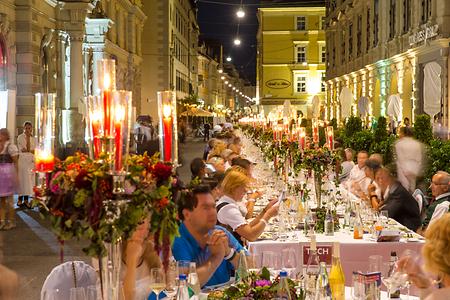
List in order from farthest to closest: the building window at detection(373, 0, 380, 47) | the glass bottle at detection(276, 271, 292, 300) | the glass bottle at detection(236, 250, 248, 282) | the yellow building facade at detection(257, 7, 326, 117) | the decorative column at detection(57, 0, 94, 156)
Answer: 1. the yellow building facade at detection(257, 7, 326, 117)
2. the building window at detection(373, 0, 380, 47)
3. the decorative column at detection(57, 0, 94, 156)
4. the glass bottle at detection(236, 250, 248, 282)
5. the glass bottle at detection(276, 271, 292, 300)

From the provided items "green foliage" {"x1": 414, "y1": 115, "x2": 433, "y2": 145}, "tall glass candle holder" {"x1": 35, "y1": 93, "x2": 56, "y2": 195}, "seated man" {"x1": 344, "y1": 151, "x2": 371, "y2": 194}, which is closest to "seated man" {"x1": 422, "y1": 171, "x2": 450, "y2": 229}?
"seated man" {"x1": 344, "y1": 151, "x2": 371, "y2": 194}

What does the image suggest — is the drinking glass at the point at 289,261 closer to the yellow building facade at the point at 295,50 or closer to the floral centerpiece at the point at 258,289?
the floral centerpiece at the point at 258,289

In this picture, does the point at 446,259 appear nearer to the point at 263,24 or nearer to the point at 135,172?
the point at 135,172

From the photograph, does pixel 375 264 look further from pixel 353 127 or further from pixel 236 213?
pixel 353 127

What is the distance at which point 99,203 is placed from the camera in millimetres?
3568

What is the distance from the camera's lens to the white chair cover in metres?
Result: 4.73

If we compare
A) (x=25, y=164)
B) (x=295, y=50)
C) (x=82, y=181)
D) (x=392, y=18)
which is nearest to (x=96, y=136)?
(x=82, y=181)

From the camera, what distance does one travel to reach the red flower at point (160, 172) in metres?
3.83

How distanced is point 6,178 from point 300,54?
61.8 m

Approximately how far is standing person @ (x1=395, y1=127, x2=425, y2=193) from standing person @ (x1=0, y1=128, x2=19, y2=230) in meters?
7.26

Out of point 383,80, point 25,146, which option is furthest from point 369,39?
point 25,146

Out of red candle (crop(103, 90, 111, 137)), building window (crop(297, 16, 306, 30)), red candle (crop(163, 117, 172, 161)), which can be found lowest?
red candle (crop(163, 117, 172, 161))

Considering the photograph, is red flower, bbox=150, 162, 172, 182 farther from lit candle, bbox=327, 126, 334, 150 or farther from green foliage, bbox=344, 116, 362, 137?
green foliage, bbox=344, 116, 362, 137

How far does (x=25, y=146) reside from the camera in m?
16.9
